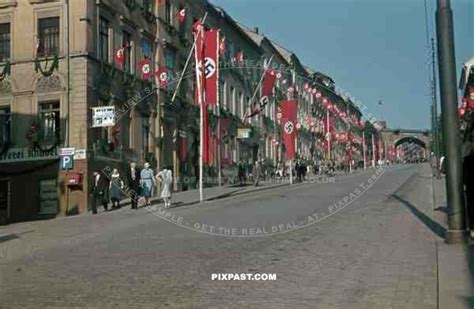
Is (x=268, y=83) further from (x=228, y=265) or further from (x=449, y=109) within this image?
(x=228, y=265)

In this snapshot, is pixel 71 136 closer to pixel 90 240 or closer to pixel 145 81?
pixel 145 81

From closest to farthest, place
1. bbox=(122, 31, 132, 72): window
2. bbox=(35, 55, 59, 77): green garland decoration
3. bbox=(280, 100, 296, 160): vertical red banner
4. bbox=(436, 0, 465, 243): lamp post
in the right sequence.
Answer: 1. bbox=(436, 0, 465, 243): lamp post
2. bbox=(35, 55, 59, 77): green garland decoration
3. bbox=(122, 31, 132, 72): window
4. bbox=(280, 100, 296, 160): vertical red banner

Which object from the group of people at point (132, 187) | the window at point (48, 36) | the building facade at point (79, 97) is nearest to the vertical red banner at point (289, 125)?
the building facade at point (79, 97)

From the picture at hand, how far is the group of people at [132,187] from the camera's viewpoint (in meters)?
26.9

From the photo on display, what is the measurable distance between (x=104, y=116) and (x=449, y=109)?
19.9 m

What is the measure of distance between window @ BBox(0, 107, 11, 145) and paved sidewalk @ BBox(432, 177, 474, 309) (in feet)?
78.9

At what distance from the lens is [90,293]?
9297mm

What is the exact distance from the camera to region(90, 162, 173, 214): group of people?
1059 inches

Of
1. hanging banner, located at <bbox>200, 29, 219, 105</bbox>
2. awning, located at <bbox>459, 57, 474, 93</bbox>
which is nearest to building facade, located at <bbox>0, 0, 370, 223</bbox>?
hanging banner, located at <bbox>200, 29, 219, 105</bbox>

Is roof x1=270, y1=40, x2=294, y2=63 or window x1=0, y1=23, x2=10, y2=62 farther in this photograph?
roof x1=270, y1=40, x2=294, y2=63

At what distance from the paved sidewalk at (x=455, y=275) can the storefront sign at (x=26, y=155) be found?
21772 mm

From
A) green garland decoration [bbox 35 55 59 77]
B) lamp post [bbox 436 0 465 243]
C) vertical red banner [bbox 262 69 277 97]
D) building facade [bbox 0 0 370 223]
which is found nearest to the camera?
lamp post [bbox 436 0 465 243]

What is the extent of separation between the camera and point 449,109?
41.2ft

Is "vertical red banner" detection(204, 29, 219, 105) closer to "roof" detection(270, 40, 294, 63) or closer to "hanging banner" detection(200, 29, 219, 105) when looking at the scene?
"hanging banner" detection(200, 29, 219, 105)
